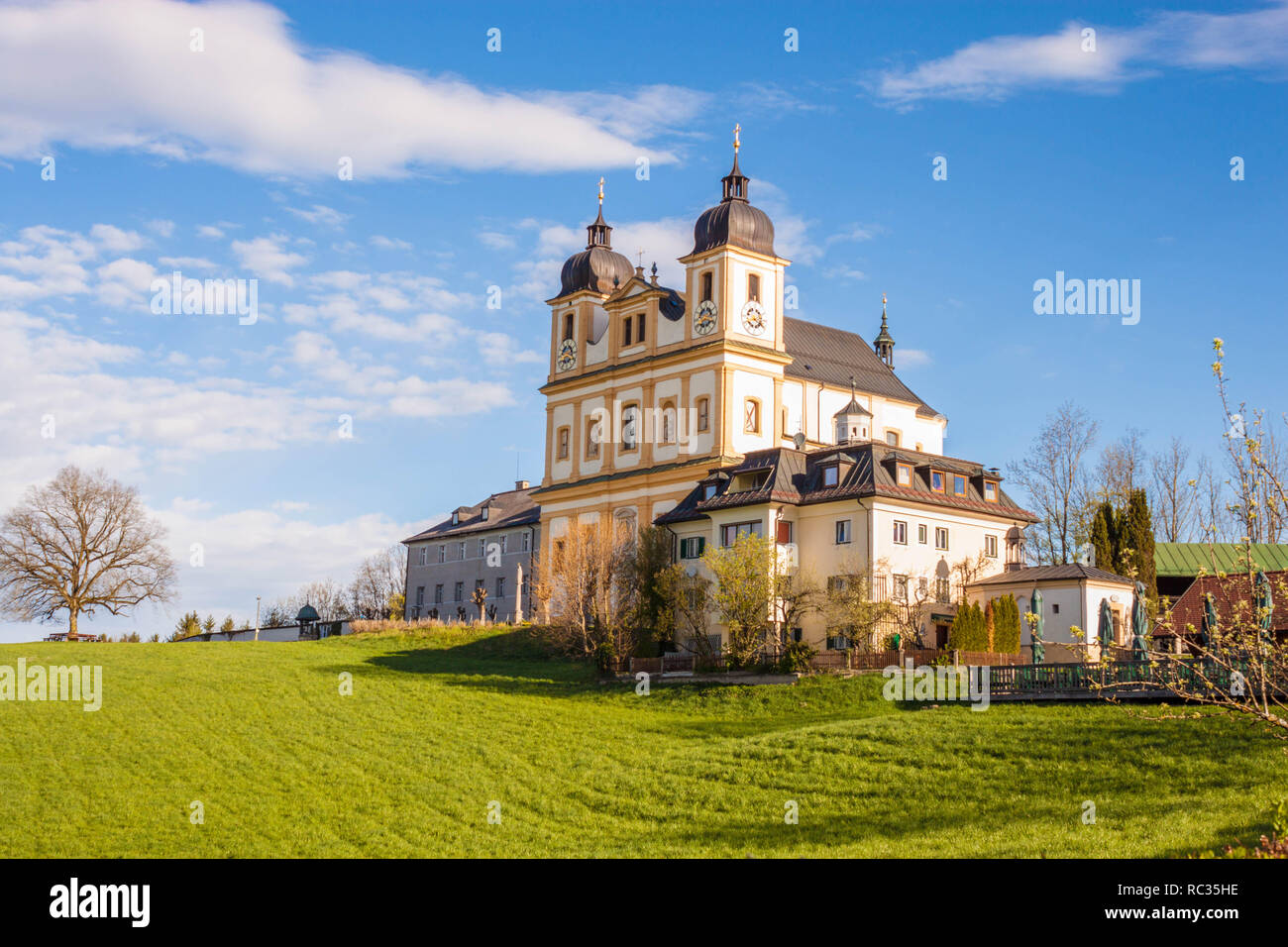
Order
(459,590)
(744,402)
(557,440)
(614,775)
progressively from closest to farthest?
(614,775)
(744,402)
(557,440)
(459,590)

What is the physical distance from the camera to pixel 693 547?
5384 cm

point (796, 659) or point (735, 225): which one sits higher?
point (735, 225)

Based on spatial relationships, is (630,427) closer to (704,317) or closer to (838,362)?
(704,317)

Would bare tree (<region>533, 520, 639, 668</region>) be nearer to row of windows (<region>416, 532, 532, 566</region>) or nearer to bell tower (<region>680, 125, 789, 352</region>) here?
bell tower (<region>680, 125, 789, 352</region>)

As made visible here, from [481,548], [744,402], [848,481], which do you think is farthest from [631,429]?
[481,548]

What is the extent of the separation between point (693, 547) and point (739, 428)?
978 cm

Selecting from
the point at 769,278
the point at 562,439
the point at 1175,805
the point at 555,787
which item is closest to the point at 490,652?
the point at 562,439

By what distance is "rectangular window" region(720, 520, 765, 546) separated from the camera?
165 feet

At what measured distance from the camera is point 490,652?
55031mm

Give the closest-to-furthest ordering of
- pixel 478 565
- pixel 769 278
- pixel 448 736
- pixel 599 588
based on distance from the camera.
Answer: pixel 448 736
pixel 599 588
pixel 769 278
pixel 478 565

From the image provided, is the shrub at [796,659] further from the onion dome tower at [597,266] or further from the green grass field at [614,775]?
the onion dome tower at [597,266]

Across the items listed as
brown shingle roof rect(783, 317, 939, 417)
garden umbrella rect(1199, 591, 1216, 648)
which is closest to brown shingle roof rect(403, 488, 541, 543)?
brown shingle roof rect(783, 317, 939, 417)
